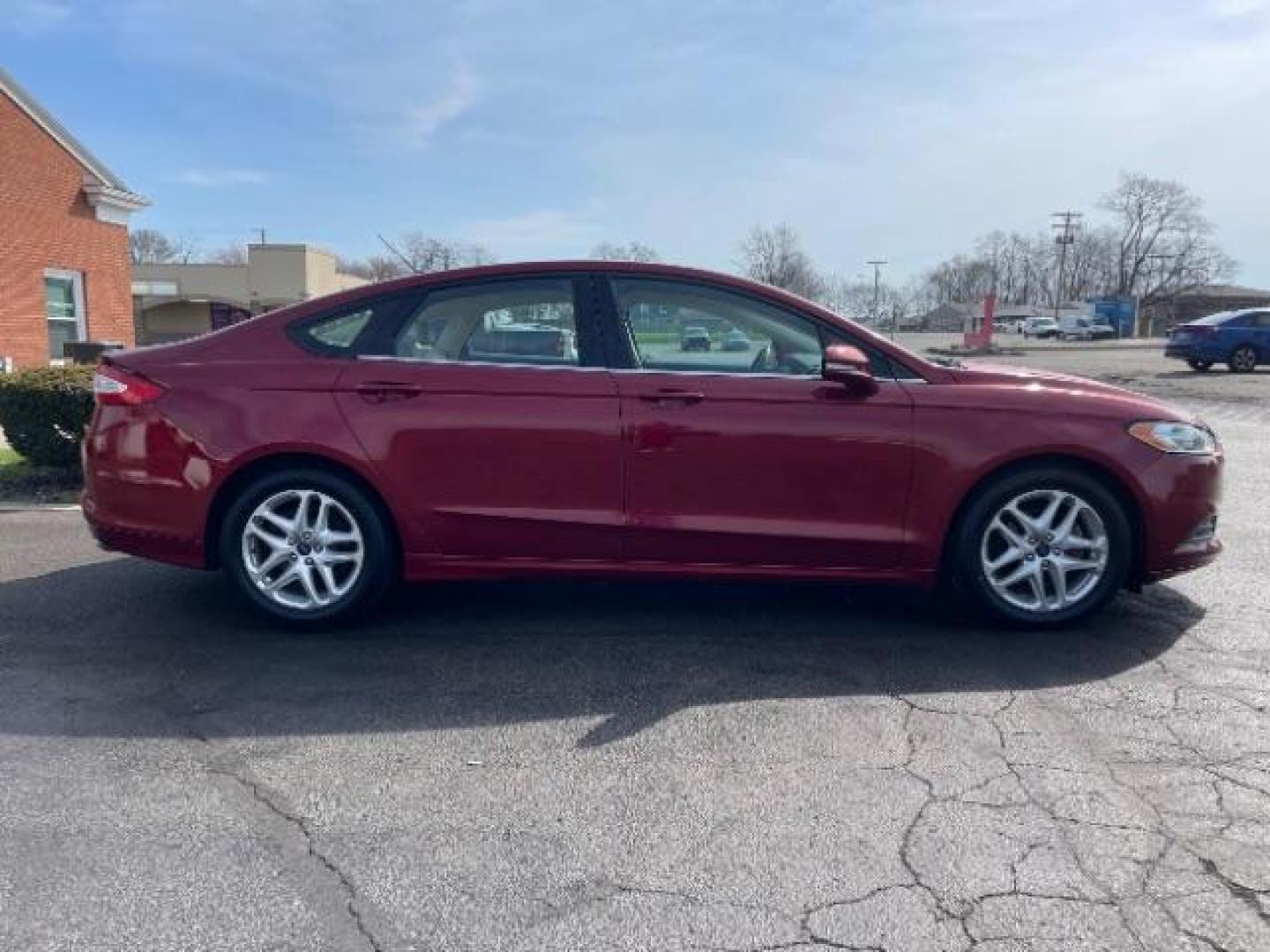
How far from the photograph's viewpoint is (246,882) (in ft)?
8.11

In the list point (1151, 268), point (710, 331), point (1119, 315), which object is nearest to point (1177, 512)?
point (710, 331)

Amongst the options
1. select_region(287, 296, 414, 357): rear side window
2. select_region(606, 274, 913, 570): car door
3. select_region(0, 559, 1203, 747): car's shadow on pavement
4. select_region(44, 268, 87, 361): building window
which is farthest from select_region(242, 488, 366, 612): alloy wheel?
select_region(44, 268, 87, 361): building window

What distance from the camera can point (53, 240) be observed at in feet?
54.8

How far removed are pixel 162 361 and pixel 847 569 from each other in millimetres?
3232

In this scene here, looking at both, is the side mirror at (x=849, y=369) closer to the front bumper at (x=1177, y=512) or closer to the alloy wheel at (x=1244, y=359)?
the front bumper at (x=1177, y=512)

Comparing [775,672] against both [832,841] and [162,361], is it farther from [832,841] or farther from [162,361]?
[162,361]

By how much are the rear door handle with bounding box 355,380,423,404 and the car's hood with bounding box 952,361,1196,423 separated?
2429 mm

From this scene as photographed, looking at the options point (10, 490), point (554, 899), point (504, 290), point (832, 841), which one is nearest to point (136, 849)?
point (554, 899)

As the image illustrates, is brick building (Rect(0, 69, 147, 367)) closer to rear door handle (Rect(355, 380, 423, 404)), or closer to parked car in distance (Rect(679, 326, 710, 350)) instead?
rear door handle (Rect(355, 380, 423, 404))

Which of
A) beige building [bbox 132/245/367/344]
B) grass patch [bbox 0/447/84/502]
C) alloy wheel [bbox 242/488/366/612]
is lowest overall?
grass patch [bbox 0/447/84/502]

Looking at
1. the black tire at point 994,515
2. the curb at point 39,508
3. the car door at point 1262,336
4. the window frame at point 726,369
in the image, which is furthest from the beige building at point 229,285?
the black tire at point 994,515

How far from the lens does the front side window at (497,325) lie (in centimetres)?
429

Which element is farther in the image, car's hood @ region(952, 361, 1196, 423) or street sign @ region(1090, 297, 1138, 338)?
street sign @ region(1090, 297, 1138, 338)

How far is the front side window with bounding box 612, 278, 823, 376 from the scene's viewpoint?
168 inches
